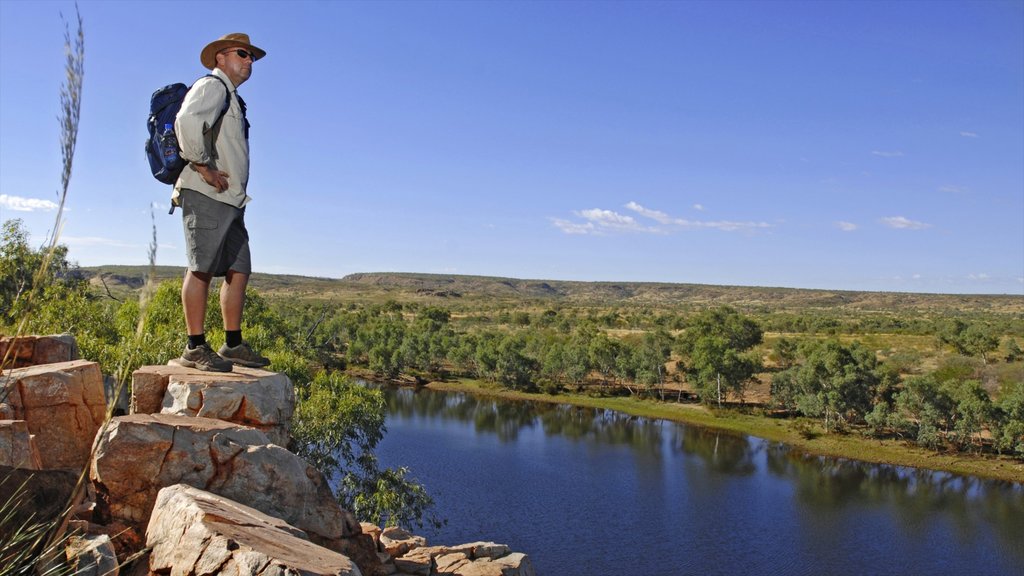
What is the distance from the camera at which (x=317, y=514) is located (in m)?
7.89

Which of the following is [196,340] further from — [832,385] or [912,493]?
[832,385]

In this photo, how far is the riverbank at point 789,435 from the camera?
49594 millimetres

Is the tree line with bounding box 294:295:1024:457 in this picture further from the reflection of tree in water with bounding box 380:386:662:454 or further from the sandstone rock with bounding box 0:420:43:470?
the sandstone rock with bounding box 0:420:43:470

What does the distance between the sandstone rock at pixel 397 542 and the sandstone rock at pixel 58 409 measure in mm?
5585

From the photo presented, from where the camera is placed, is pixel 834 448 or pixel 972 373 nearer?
pixel 834 448

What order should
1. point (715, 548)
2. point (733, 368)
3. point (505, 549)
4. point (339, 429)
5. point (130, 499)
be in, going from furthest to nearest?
point (733, 368) < point (715, 548) < point (339, 429) < point (505, 549) < point (130, 499)

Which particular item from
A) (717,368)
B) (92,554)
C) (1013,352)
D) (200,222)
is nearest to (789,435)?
(717,368)

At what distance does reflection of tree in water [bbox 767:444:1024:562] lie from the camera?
3947cm

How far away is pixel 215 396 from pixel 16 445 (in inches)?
76.8

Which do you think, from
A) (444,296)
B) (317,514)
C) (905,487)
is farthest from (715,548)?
(444,296)

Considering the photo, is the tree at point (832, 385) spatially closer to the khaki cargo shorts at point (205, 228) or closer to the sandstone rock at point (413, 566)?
the sandstone rock at point (413, 566)

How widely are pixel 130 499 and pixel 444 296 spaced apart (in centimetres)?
18696

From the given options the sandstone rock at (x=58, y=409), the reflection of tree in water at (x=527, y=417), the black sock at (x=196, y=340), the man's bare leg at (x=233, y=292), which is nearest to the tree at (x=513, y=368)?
the reflection of tree in water at (x=527, y=417)

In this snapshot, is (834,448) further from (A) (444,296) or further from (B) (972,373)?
(A) (444,296)
